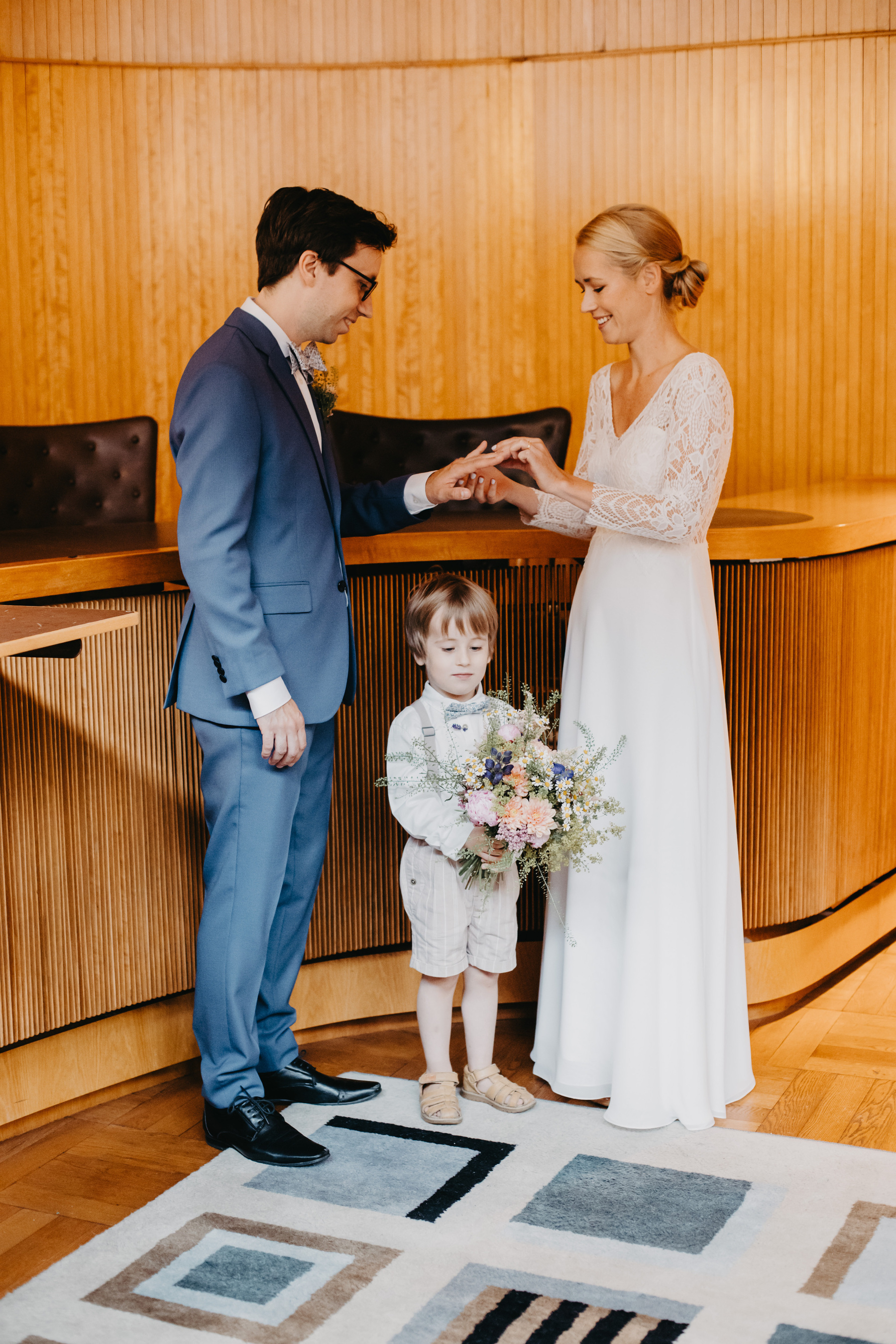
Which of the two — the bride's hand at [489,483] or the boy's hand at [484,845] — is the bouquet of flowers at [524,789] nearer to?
the boy's hand at [484,845]

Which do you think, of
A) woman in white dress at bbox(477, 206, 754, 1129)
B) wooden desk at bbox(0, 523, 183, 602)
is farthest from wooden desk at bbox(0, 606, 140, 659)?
woman in white dress at bbox(477, 206, 754, 1129)

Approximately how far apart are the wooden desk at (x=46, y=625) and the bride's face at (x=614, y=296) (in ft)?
3.87

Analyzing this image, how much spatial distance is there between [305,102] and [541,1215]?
5.33m

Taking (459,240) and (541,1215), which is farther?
(459,240)

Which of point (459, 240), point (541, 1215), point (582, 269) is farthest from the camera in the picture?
point (459, 240)

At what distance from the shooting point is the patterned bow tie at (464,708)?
110 inches

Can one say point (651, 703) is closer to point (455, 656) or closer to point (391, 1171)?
point (455, 656)

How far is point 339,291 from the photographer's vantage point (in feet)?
8.74

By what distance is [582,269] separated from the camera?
2.79 m

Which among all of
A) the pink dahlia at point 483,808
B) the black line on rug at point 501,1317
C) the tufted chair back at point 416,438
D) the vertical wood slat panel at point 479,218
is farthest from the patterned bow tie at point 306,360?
the vertical wood slat panel at point 479,218

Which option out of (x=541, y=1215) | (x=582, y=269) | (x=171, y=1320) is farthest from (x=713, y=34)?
(x=171, y=1320)

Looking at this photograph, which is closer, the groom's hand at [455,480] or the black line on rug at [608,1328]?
the black line on rug at [608,1328]

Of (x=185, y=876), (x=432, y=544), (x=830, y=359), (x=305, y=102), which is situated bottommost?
(x=185, y=876)

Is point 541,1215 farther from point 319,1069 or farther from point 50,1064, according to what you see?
point 50,1064
